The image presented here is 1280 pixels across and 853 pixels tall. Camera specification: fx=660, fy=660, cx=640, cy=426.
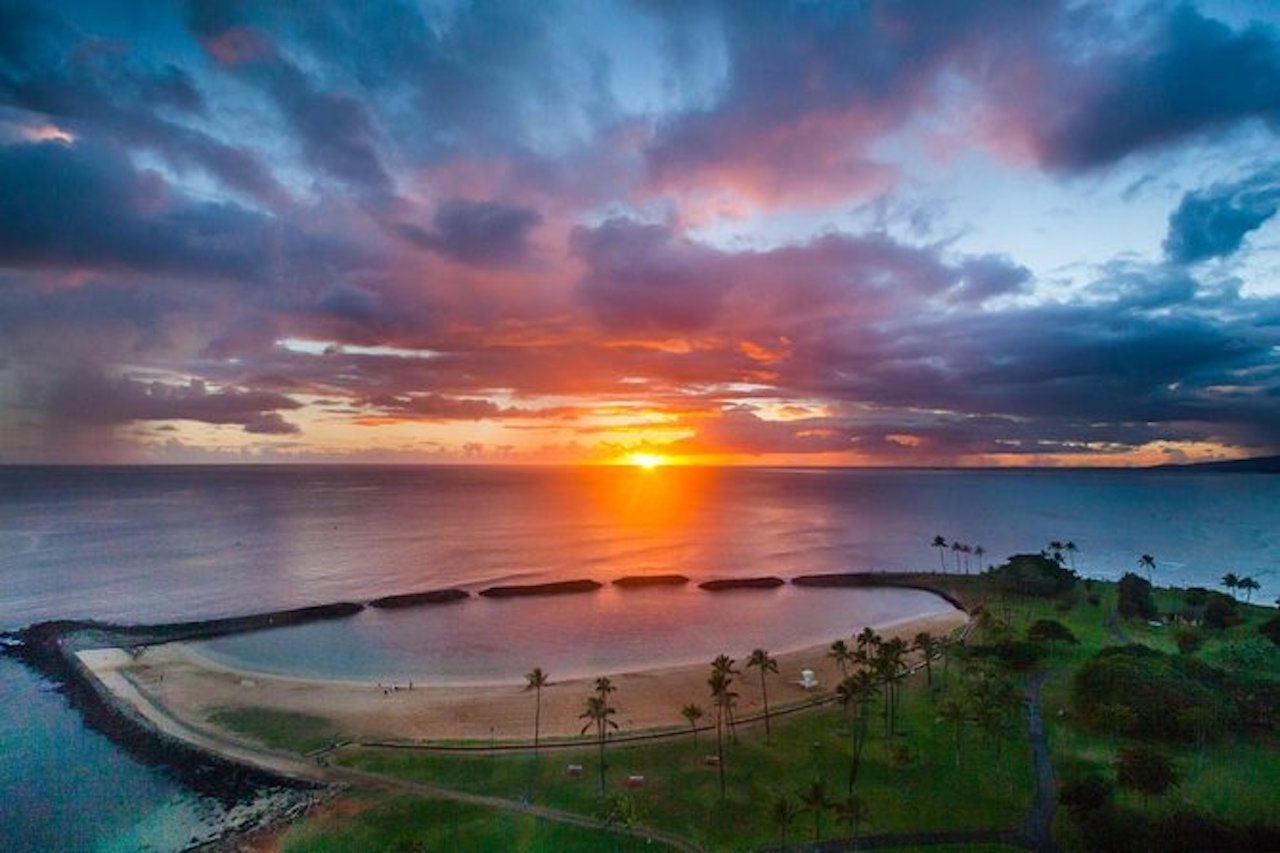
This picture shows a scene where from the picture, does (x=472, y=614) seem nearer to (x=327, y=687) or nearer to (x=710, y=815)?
(x=327, y=687)

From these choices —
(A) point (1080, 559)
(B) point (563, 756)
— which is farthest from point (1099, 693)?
(A) point (1080, 559)

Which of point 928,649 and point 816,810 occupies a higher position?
point 928,649

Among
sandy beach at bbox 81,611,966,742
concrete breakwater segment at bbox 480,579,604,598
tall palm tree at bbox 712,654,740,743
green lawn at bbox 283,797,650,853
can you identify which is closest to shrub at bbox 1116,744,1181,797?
tall palm tree at bbox 712,654,740,743

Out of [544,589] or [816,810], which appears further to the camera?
[544,589]

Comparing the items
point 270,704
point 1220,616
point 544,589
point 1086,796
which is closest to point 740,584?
point 544,589

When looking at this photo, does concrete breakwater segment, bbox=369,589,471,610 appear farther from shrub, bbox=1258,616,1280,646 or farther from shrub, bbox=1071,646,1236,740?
shrub, bbox=1258,616,1280,646

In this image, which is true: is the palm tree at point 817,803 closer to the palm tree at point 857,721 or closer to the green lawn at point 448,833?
the palm tree at point 857,721

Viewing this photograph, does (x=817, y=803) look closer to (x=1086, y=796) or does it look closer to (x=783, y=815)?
(x=783, y=815)
